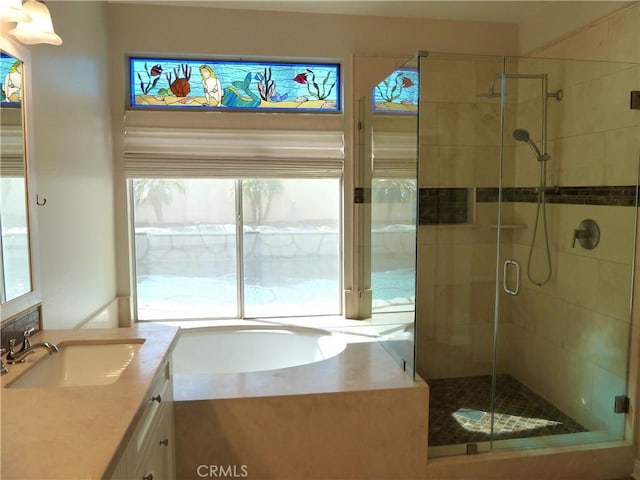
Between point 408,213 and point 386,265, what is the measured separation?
493 mm

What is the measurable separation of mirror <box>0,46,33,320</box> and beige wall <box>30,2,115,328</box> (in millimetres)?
174

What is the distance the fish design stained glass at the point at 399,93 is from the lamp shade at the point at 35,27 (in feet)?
5.34

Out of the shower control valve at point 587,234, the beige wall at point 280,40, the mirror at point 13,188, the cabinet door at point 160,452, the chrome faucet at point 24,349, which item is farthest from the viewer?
the beige wall at point 280,40

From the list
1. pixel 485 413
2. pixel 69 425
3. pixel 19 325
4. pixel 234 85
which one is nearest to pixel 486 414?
pixel 485 413

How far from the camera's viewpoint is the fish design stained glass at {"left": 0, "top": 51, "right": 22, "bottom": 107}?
1.75 meters

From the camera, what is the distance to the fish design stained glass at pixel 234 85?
332 centimetres

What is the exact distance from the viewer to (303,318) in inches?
141

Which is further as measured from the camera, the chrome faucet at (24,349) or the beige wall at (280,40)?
the beige wall at (280,40)

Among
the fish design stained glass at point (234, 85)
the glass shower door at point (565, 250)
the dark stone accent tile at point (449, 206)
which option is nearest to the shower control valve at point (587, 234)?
the glass shower door at point (565, 250)

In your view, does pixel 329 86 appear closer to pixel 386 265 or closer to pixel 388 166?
pixel 388 166

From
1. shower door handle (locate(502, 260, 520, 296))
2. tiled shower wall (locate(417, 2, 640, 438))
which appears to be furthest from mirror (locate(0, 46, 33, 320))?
shower door handle (locate(502, 260, 520, 296))

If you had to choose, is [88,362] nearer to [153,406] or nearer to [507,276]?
[153,406]

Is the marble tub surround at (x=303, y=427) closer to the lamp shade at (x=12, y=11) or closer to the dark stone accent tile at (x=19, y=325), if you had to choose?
the dark stone accent tile at (x=19, y=325)

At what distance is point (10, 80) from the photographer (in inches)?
71.0
